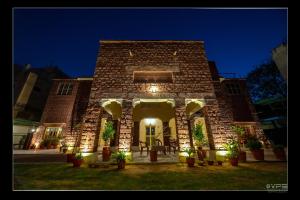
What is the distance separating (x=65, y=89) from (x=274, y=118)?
21.0 m

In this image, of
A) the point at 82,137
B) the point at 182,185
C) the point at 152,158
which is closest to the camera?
the point at 182,185

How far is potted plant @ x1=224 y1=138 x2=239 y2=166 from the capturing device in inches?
295

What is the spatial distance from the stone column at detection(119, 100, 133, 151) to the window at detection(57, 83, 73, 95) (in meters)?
9.27

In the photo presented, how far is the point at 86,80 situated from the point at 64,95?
2.50 metres

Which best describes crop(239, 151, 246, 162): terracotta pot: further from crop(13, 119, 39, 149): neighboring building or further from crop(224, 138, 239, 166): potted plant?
crop(13, 119, 39, 149): neighboring building

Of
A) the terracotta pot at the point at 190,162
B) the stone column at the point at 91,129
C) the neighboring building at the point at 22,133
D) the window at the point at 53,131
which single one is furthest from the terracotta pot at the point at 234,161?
the neighboring building at the point at 22,133

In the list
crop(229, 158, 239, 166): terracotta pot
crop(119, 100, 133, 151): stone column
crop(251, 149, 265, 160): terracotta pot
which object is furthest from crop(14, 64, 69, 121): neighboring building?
crop(251, 149, 265, 160): terracotta pot

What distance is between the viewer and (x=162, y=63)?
34.7 ft

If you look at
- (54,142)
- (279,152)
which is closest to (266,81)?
(279,152)

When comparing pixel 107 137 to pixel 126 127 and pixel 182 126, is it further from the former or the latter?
pixel 182 126
